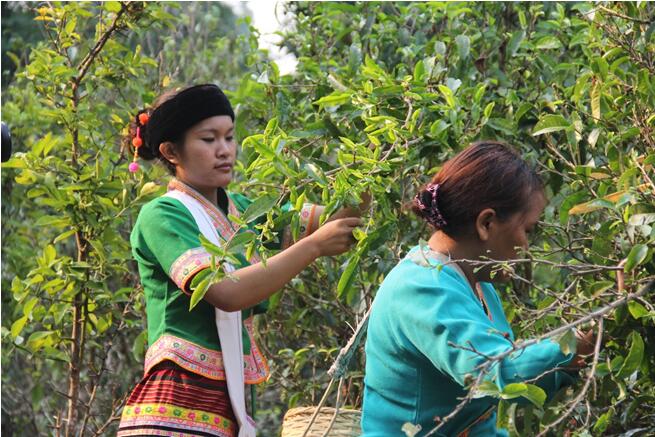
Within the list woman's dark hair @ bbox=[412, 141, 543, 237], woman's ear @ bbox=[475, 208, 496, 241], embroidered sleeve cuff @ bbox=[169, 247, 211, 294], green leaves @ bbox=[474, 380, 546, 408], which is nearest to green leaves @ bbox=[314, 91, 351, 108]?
embroidered sleeve cuff @ bbox=[169, 247, 211, 294]

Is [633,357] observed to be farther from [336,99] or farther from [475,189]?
[336,99]

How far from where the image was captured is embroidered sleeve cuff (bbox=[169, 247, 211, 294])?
310cm

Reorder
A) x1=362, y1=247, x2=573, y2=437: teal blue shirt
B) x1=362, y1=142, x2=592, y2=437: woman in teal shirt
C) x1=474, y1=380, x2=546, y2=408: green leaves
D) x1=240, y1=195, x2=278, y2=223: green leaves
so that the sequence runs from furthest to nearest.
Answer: x1=240, y1=195, x2=278, y2=223: green leaves < x1=362, y1=142, x2=592, y2=437: woman in teal shirt < x1=362, y1=247, x2=573, y2=437: teal blue shirt < x1=474, y1=380, x2=546, y2=408: green leaves

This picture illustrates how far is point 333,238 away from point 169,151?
2.01 ft

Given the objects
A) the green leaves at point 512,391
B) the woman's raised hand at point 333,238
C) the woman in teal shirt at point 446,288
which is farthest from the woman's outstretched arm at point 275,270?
the green leaves at point 512,391

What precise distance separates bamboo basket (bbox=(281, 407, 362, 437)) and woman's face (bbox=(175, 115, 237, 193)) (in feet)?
2.22

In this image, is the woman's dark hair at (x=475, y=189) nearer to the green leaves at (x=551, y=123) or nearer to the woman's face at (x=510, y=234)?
the woman's face at (x=510, y=234)

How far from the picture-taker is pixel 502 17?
4441 mm

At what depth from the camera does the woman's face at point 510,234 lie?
2615mm

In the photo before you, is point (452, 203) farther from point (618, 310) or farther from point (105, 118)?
point (105, 118)

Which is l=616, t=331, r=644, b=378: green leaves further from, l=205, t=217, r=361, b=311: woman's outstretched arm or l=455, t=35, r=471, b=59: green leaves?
l=455, t=35, r=471, b=59: green leaves

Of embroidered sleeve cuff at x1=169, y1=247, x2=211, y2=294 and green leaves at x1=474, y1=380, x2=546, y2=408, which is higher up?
embroidered sleeve cuff at x1=169, y1=247, x2=211, y2=294

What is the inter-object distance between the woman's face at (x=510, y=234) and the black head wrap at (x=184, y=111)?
110 centimetres

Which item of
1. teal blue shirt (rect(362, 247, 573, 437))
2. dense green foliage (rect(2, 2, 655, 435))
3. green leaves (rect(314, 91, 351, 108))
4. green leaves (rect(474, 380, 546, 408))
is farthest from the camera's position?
green leaves (rect(314, 91, 351, 108))
